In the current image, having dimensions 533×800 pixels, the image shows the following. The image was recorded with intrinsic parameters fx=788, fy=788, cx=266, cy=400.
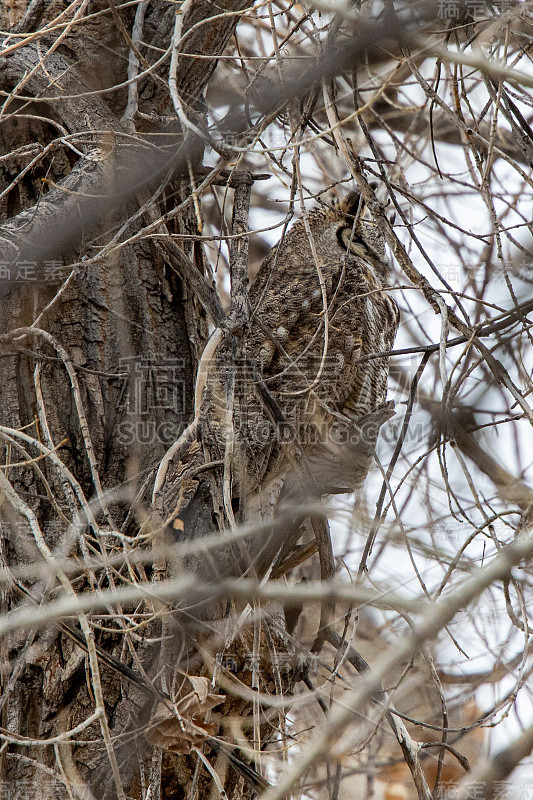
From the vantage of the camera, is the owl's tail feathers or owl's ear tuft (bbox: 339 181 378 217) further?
owl's ear tuft (bbox: 339 181 378 217)

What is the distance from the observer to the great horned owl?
219 centimetres

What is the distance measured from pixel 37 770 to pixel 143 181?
1496 millimetres

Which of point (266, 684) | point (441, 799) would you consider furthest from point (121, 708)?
point (441, 799)

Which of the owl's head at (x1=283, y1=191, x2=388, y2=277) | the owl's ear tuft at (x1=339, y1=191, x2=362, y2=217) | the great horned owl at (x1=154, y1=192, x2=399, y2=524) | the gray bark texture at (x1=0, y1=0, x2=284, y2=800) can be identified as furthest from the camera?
the owl's ear tuft at (x1=339, y1=191, x2=362, y2=217)

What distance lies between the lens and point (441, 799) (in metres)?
1.76

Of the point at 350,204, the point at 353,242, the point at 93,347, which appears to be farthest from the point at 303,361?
the point at 350,204

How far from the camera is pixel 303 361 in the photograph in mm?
2461

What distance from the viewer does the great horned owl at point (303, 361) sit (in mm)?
2191

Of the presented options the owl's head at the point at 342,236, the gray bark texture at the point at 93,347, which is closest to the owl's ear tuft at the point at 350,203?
the owl's head at the point at 342,236

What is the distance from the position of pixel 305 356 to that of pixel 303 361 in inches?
0.7

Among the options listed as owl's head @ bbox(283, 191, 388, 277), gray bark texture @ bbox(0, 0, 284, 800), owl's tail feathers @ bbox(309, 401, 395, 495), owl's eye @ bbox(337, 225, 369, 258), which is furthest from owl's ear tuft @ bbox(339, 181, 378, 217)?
owl's tail feathers @ bbox(309, 401, 395, 495)

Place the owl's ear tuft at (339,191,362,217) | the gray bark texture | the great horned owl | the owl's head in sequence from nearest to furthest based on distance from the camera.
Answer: the gray bark texture, the great horned owl, the owl's head, the owl's ear tuft at (339,191,362,217)

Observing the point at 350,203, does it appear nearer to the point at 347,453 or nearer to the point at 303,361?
the point at 303,361

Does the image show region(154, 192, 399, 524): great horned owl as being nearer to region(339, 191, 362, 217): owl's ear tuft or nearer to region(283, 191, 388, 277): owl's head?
region(283, 191, 388, 277): owl's head
